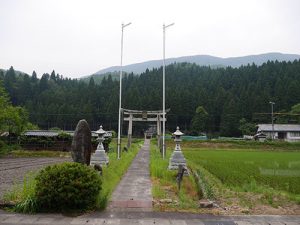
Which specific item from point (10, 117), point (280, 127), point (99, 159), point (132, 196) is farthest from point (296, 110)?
point (132, 196)

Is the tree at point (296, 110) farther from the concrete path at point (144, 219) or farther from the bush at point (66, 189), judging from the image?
the bush at point (66, 189)

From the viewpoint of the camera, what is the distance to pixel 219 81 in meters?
93.4

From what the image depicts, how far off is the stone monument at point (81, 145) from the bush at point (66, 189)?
2564 mm

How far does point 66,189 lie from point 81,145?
3.28 metres

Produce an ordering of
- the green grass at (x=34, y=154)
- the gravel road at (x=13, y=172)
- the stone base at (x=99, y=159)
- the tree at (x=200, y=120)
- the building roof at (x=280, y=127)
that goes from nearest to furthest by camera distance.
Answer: the gravel road at (x=13, y=172), the stone base at (x=99, y=159), the green grass at (x=34, y=154), the building roof at (x=280, y=127), the tree at (x=200, y=120)

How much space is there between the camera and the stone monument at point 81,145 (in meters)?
11.1

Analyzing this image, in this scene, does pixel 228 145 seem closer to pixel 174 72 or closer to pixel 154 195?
pixel 154 195

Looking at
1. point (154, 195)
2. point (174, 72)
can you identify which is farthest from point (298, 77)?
point (154, 195)

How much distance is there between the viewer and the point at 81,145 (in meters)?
11.2

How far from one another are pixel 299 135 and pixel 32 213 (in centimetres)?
6881

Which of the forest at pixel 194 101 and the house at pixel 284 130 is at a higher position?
the forest at pixel 194 101

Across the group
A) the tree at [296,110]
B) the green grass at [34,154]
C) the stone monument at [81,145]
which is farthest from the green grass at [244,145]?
the stone monument at [81,145]

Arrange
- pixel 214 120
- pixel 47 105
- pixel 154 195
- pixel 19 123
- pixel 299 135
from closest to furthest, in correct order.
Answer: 1. pixel 154 195
2. pixel 19 123
3. pixel 299 135
4. pixel 214 120
5. pixel 47 105

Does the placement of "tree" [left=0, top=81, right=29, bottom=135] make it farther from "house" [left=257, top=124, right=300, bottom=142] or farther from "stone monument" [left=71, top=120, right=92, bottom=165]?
"house" [left=257, top=124, right=300, bottom=142]
